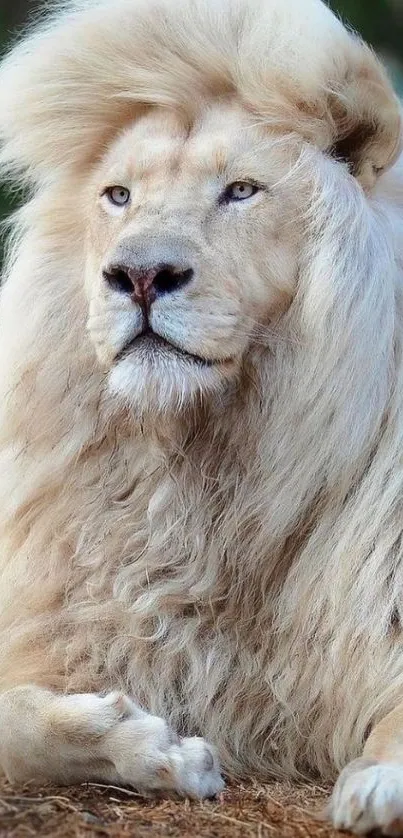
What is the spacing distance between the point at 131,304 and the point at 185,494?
43 cm

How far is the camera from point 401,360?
2764 millimetres

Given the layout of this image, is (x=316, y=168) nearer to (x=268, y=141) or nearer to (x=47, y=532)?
(x=268, y=141)

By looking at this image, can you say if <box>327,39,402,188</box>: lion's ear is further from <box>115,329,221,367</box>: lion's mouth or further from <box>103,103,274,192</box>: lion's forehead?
<box>115,329,221,367</box>: lion's mouth

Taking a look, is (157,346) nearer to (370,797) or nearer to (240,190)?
(240,190)

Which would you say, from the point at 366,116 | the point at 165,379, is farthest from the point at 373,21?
the point at 165,379

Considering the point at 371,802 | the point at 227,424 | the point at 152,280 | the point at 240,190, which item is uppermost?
the point at 240,190

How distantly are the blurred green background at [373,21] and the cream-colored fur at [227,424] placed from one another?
4.35m

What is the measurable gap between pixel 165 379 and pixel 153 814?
753 millimetres

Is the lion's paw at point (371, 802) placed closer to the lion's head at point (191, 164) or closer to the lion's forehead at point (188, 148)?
the lion's head at point (191, 164)

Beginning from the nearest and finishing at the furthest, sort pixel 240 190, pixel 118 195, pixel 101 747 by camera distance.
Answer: pixel 101 747 < pixel 240 190 < pixel 118 195

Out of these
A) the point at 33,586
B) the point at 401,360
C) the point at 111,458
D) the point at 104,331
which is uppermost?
the point at 401,360

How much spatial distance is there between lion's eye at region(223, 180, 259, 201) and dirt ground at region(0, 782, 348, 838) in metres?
1.08

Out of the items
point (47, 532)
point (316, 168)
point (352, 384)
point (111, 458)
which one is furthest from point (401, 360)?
point (47, 532)

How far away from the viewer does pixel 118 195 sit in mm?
2898
